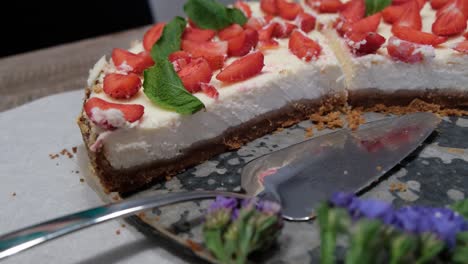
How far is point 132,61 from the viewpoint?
8.14 ft

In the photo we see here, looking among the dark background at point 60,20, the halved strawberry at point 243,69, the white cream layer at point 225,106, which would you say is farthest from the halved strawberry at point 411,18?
the dark background at point 60,20

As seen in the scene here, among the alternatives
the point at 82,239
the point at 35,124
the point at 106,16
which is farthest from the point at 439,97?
the point at 106,16

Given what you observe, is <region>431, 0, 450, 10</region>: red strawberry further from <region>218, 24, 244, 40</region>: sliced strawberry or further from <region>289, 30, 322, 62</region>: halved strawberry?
<region>218, 24, 244, 40</region>: sliced strawberry

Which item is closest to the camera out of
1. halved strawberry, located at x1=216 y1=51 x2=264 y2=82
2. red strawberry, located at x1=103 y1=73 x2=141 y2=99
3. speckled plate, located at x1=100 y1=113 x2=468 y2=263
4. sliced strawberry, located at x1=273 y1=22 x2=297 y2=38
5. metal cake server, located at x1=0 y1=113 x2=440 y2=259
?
metal cake server, located at x1=0 y1=113 x2=440 y2=259

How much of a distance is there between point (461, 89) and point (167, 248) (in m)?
1.75

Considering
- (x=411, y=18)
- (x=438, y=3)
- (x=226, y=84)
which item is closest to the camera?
(x=226, y=84)

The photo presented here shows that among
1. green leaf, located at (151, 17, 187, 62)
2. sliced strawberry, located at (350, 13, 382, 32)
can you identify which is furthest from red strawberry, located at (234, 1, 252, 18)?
sliced strawberry, located at (350, 13, 382, 32)

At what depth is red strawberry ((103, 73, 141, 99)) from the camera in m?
2.22

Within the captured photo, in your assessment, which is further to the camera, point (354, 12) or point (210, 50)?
point (354, 12)

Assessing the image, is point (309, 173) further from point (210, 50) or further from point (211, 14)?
point (211, 14)

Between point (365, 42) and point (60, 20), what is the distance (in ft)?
11.1

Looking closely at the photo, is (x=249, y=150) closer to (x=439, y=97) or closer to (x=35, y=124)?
(x=439, y=97)

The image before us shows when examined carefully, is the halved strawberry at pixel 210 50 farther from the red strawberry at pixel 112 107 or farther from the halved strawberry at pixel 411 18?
the halved strawberry at pixel 411 18

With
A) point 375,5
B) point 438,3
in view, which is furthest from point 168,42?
point 438,3
